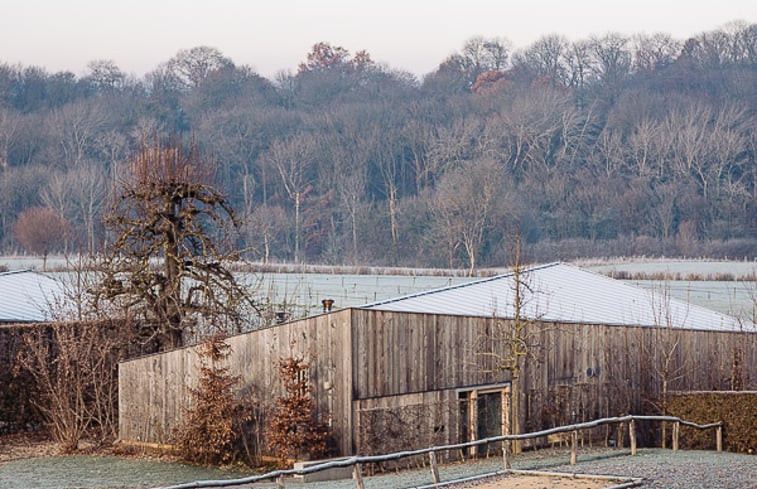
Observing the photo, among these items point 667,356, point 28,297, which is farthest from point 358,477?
point 28,297

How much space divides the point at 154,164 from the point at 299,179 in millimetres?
69992

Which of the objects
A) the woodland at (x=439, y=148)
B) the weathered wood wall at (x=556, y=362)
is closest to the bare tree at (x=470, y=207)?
the woodland at (x=439, y=148)

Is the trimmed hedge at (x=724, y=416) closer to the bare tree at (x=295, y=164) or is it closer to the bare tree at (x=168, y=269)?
the bare tree at (x=168, y=269)

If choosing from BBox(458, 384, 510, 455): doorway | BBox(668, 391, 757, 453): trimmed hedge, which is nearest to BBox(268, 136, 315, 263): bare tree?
BBox(458, 384, 510, 455): doorway

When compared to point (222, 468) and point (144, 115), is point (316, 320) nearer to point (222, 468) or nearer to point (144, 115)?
point (222, 468)

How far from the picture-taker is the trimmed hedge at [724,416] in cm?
2344

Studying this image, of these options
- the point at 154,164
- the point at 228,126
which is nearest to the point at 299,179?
the point at 228,126

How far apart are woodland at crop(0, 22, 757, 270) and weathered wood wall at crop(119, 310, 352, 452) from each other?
43531 millimetres

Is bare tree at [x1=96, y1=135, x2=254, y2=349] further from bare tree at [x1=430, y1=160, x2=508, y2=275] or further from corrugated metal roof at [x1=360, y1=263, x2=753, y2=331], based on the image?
bare tree at [x1=430, y1=160, x2=508, y2=275]

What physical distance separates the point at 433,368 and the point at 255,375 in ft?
12.1

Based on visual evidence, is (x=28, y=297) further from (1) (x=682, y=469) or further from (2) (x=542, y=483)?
(1) (x=682, y=469)

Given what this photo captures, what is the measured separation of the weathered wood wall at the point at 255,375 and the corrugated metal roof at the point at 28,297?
4416 millimetres

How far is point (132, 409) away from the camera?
2716 centimetres

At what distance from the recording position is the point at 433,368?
24484 millimetres
